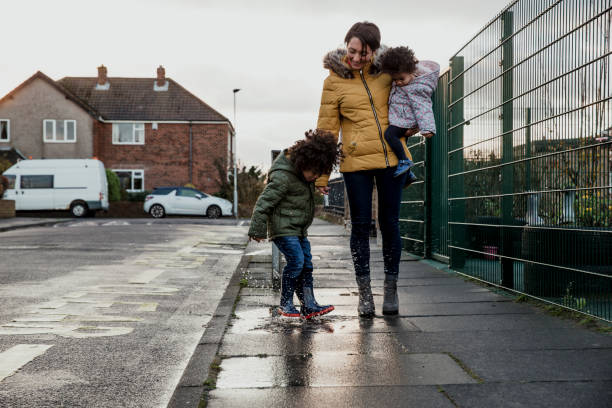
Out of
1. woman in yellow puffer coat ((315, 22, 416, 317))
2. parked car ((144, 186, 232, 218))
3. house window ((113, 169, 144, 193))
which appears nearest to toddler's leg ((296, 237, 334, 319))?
woman in yellow puffer coat ((315, 22, 416, 317))

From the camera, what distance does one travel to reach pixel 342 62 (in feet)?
15.2

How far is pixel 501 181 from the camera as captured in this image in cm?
566

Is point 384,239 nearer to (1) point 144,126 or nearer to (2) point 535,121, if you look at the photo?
(2) point 535,121

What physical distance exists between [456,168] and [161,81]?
39.8 meters

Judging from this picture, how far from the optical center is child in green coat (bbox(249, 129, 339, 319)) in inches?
177

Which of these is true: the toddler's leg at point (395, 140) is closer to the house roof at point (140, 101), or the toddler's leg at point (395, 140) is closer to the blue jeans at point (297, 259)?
the blue jeans at point (297, 259)

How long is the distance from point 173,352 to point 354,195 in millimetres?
1631

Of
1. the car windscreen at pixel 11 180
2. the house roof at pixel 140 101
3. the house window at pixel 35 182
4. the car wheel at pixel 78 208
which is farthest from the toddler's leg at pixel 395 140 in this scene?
the house roof at pixel 140 101

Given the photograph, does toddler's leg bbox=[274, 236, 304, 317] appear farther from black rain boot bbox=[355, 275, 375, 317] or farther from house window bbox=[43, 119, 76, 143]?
house window bbox=[43, 119, 76, 143]

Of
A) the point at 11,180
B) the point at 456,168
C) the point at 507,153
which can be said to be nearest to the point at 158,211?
the point at 11,180

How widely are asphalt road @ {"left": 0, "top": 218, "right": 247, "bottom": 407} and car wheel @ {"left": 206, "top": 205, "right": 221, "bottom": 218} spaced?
58.9ft

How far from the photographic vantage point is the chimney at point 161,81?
44244 mm

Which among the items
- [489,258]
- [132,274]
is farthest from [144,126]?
[489,258]

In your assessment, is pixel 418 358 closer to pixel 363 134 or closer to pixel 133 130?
pixel 363 134
